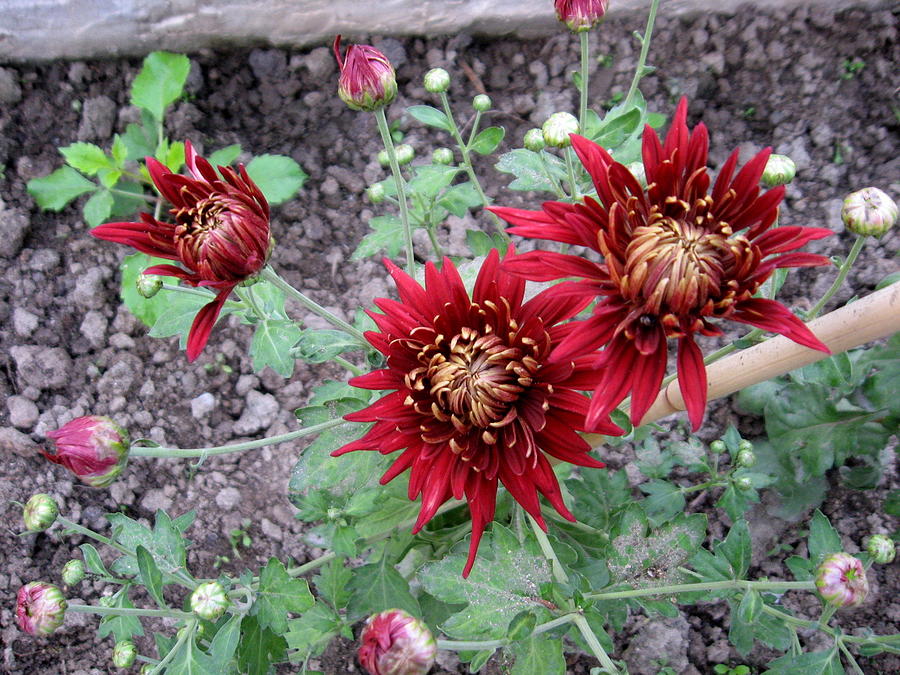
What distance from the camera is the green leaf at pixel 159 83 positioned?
3.24 meters

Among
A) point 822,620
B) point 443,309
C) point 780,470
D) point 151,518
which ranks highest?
point 443,309

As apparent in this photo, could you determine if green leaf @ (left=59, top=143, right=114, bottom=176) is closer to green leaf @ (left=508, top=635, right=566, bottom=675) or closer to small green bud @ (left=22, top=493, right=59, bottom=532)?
small green bud @ (left=22, top=493, right=59, bottom=532)

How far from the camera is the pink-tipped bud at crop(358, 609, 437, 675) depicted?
4.88 ft

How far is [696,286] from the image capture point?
128cm

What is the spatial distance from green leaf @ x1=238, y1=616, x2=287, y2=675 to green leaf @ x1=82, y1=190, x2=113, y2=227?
6.44 feet

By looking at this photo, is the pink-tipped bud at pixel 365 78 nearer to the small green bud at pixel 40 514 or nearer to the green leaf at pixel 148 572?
the green leaf at pixel 148 572

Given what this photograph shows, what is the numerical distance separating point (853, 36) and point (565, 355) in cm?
289

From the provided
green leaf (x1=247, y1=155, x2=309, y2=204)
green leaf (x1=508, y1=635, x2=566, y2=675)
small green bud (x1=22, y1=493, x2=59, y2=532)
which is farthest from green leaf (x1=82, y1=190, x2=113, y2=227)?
green leaf (x1=508, y1=635, x2=566, y2=675)

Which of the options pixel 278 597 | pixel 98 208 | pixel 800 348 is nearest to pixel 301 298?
pixel 278 597

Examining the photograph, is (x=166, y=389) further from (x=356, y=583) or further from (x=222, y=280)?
(x=222, y=280)

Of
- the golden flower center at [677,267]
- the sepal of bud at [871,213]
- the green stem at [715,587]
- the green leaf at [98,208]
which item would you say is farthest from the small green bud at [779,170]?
the green leaf at [98,208]

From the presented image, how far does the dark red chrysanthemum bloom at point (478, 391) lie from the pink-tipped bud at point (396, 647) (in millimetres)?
171

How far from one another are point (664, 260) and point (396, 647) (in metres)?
0.90

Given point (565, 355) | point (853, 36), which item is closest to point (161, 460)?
point (565, 355)
